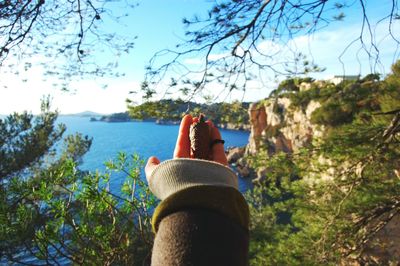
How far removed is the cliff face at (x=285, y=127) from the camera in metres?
36.9

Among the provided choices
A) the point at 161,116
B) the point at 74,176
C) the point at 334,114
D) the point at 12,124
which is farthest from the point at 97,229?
the point at 334,114

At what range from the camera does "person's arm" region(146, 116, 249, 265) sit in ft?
2.23

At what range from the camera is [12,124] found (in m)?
12.8

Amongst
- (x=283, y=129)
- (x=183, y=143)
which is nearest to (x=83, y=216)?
(x=183, y=143)

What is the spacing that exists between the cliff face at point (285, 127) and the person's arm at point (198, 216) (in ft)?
105

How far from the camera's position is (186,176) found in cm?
84

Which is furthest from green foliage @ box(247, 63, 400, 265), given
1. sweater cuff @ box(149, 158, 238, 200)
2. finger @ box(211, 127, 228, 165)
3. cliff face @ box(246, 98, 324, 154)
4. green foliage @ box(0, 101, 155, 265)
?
cliff face @ box(246, 98, 324, 154)

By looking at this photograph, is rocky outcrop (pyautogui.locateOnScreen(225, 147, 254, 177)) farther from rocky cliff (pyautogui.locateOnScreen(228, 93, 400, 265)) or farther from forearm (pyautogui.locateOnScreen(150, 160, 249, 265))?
forearm (pyautogui.locateOnScreen(150, 160, 249, 265))

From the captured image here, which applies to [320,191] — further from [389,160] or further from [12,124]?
[12,124]

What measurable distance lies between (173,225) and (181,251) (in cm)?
7

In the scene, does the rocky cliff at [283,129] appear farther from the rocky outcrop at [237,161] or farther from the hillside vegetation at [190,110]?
the hillside vegetation at [190,110]

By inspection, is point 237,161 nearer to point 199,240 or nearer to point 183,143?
point 183,143

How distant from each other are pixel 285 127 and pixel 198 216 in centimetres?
4500

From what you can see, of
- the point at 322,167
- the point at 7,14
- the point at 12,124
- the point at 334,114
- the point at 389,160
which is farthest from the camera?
the point at 334,114
